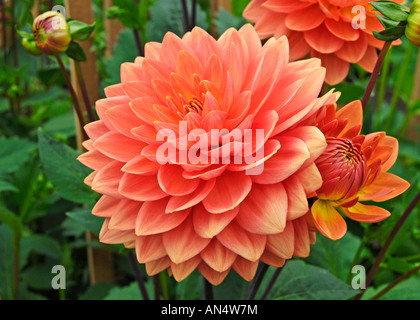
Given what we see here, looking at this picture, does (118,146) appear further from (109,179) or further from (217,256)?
(217,256)

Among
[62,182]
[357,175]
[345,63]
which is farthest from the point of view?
[62,182]

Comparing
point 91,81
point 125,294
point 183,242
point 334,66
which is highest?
point 91,81

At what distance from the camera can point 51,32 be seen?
1.79 ft

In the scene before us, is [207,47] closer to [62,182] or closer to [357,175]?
[357,175]

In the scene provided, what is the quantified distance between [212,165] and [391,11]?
0.25 metres

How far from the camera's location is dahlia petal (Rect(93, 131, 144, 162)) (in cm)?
44

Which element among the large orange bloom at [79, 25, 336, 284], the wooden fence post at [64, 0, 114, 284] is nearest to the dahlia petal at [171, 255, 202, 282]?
the large orange bloom at [79, 25, 336, 284]

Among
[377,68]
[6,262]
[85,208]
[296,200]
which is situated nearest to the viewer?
[296,200]

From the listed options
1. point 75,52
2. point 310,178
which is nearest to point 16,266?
point 75,52

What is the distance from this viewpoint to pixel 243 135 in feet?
1.43

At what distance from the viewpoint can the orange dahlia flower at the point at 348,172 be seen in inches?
16.1

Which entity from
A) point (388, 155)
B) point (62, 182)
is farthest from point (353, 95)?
point (62, 182)

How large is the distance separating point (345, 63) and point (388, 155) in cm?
18
